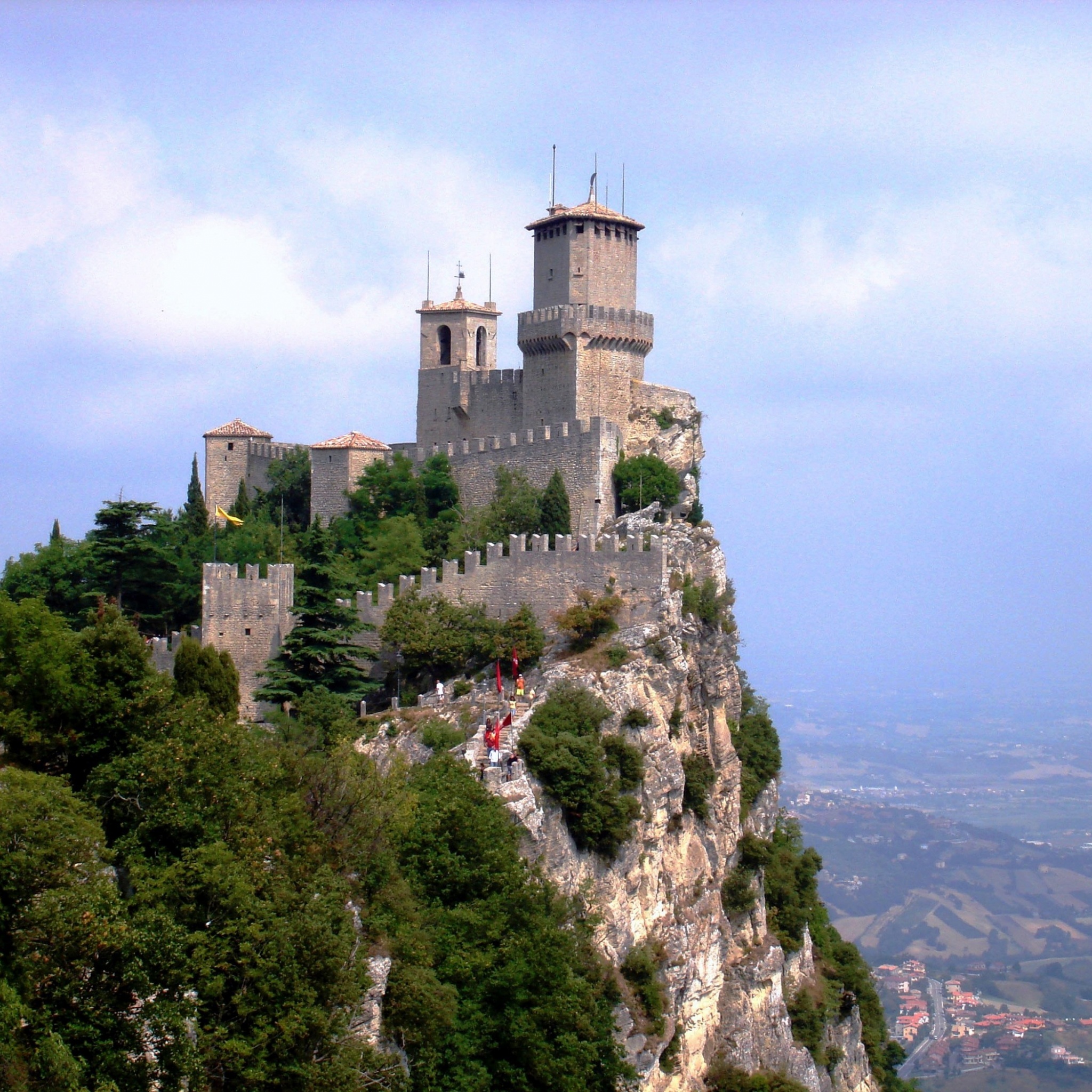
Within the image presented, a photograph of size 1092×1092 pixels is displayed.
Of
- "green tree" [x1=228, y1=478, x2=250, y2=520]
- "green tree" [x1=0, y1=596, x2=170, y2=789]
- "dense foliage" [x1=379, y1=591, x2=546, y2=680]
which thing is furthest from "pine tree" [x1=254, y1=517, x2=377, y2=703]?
"green tree" [x1=228, y1=478, x2=250, y2=520]

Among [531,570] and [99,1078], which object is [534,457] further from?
[99,1078]

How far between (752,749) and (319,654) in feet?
47.7

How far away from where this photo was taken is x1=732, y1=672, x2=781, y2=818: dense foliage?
5262cm

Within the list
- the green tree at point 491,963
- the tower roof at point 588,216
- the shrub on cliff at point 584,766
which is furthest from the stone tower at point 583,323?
the green tree at point 491,963

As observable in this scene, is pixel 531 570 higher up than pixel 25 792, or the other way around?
pixel 531 570

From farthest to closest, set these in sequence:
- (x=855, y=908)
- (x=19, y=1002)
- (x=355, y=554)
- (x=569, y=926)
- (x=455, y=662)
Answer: (x=855, y=908) → (x=355, y=554) → (x=455, y=662) → (x=569, y=926) → (x=19, y=1002)

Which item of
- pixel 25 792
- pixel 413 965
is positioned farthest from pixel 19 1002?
pixel 413 965

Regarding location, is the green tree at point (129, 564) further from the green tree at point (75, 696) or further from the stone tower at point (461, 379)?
the green tree at point (75, 696)

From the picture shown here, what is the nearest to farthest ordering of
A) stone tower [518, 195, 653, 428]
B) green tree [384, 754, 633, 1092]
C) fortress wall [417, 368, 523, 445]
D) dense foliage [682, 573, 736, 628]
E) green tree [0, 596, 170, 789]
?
green tree [0, 596, 170, 789] < green tree [384, 754, 633, 1092] < dense foliage [682, 573, 736, 628] < stone tower [518, 195, 653, 428] < fortress wall [417, 368, 523, 445]

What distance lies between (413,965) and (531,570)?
1564 cm

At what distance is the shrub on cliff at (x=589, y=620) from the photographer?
45500 millimetres

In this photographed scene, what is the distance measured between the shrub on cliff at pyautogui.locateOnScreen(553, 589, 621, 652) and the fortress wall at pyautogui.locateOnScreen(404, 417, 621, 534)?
6.71 m

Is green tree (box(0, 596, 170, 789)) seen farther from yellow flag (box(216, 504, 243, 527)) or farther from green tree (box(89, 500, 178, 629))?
yellow flag (box(216, 504, 243, 527))

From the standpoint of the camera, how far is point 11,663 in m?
34.1
